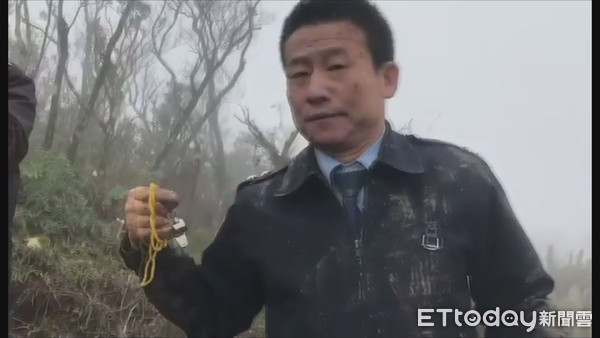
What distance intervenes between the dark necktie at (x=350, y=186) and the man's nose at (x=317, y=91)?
0.44ft

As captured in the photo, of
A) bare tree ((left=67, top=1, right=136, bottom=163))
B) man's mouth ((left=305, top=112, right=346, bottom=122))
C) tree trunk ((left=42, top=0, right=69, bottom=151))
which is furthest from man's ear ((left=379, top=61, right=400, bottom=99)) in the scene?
tree trunk ((left=42, top=0, right=69, bottom=151))

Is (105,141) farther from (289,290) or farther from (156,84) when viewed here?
(289,290)

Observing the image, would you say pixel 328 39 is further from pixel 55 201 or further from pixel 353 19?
pixel 55 201

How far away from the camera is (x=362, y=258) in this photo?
3.85ft

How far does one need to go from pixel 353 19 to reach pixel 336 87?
15 centimetres

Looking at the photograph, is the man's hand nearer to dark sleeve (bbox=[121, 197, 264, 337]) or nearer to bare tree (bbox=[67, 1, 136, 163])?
dark sleeve (bbox=[121, 197, 264, 337])

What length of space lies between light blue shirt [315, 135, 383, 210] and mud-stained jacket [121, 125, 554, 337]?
0.05 ft

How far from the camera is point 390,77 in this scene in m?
1.28

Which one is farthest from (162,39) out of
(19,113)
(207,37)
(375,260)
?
(375,260)

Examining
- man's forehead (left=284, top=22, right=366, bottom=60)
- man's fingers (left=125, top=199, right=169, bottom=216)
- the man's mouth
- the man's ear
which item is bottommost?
man's fingers (left=125, top=199, right=169, bottom=216)

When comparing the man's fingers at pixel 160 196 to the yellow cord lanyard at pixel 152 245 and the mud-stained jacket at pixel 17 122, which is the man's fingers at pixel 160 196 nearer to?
the yellow cord lanyard at pixel 152 245

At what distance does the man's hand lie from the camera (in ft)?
3.84

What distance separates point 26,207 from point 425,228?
82cm
